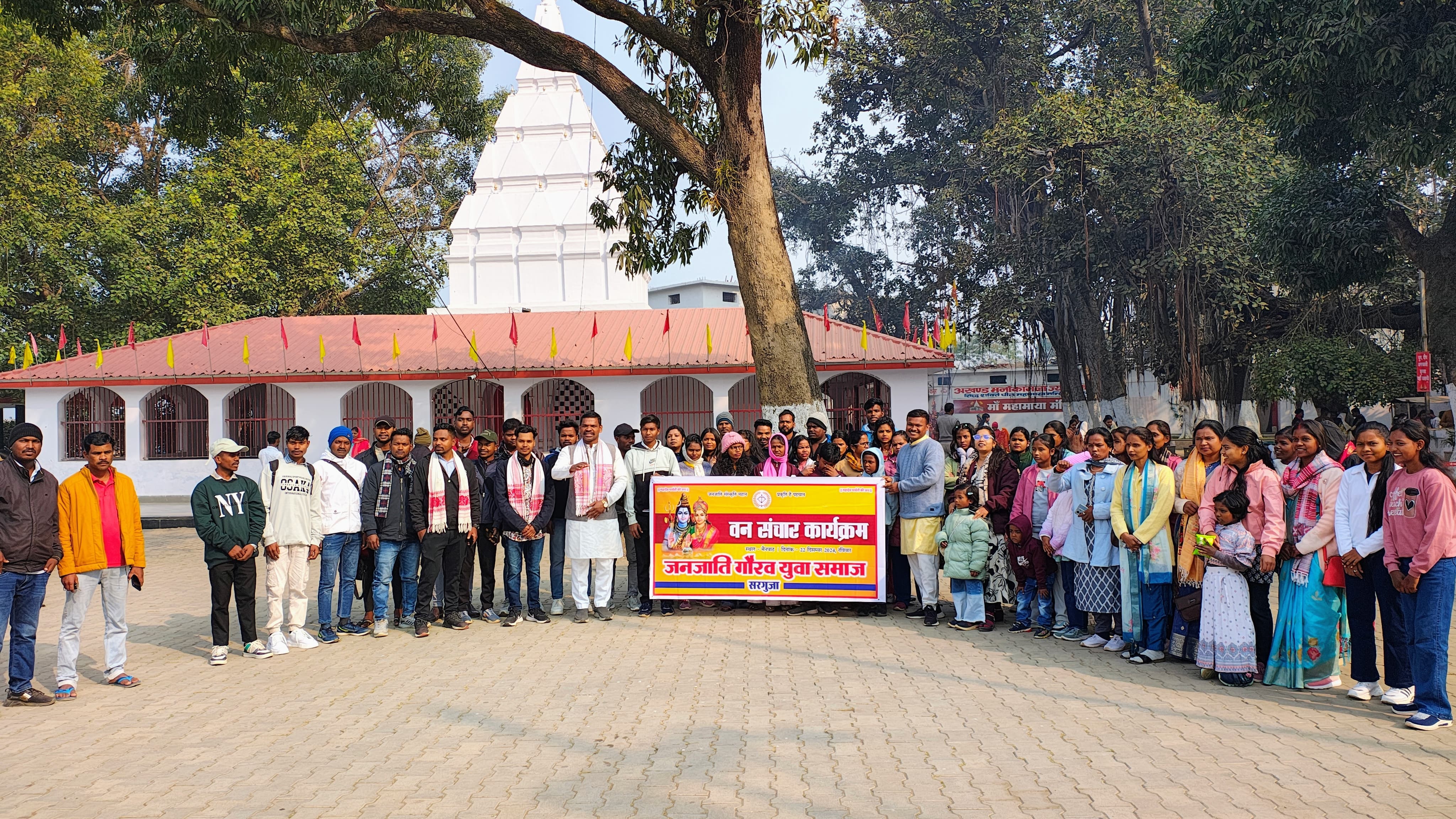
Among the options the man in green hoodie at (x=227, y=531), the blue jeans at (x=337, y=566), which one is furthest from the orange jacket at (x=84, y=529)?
the blue jeans at (x=337, y=566)

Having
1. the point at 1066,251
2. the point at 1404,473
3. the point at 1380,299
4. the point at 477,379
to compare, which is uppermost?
the point at 1066,251

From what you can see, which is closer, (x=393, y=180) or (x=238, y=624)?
(x=238, y=624)

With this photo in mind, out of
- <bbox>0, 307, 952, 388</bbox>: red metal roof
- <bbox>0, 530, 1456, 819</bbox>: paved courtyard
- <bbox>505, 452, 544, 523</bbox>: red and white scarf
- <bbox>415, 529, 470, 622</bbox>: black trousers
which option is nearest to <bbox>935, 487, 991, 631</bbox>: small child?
<bbox>0, 530, 1456, 819</bbox>: paved courtyard

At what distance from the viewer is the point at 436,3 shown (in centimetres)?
1211

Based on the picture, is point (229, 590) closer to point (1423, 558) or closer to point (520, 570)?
point (520, 570)

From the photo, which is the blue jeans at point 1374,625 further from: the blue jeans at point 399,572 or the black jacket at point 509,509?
the blue jeans at point 399,572

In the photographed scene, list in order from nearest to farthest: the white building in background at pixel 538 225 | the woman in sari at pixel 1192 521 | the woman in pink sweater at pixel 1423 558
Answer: the woman in pink sweater at pixel 1423 558
the woman in sari at pixel 1192 521
the white building in background at pixel 538 225

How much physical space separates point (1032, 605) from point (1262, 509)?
2.47 m

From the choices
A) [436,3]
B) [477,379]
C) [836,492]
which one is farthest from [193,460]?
[836,492]

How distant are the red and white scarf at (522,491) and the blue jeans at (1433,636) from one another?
6.19m

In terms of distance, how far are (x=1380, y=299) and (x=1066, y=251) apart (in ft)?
22.7

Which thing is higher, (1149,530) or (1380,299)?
(1380,299)

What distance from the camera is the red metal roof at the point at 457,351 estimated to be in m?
19.0

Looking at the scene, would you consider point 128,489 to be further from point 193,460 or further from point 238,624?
point 193,460
